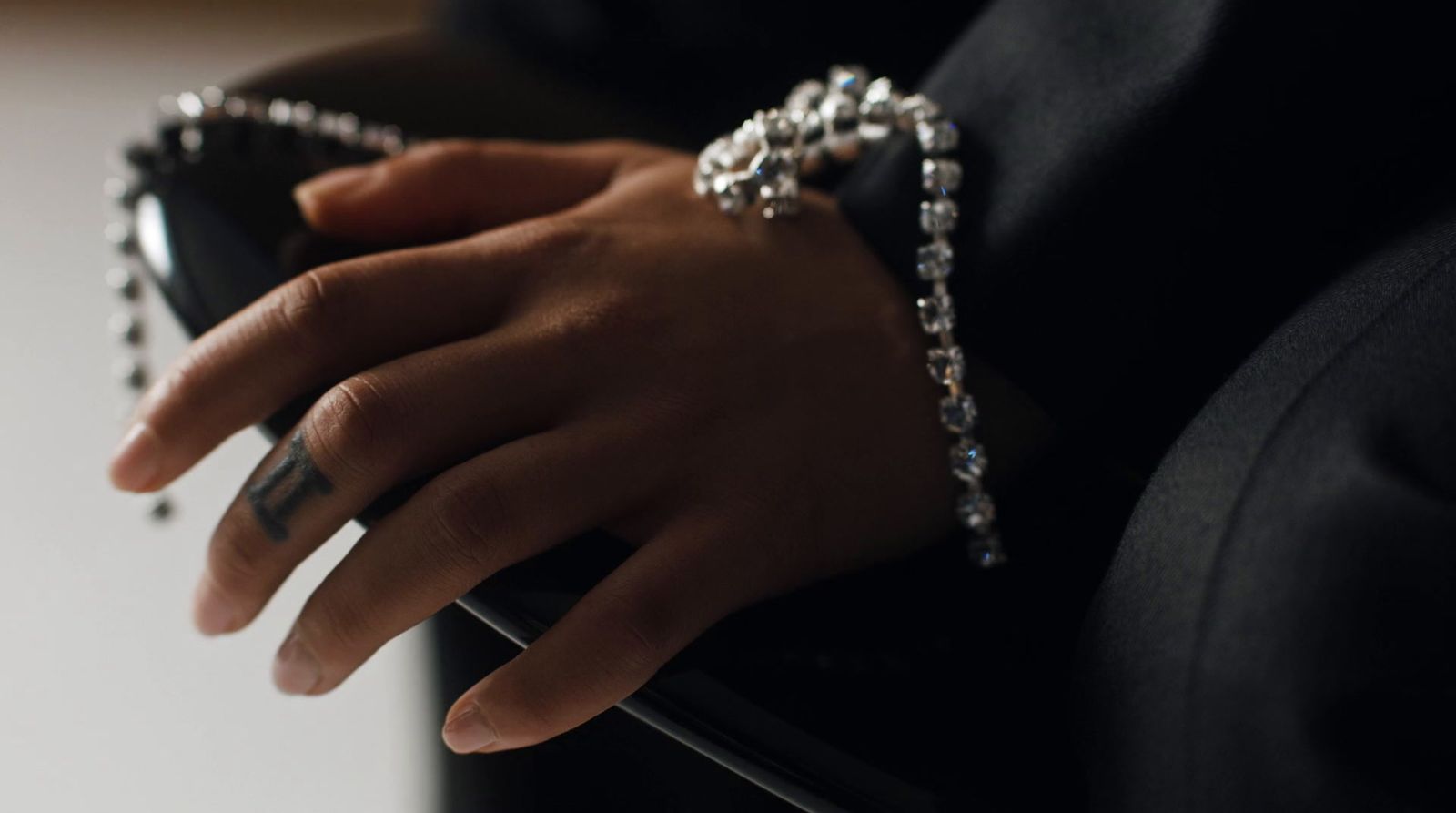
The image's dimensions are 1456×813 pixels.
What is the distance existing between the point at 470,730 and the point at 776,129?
0.30 meters

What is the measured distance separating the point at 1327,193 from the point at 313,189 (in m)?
0.45

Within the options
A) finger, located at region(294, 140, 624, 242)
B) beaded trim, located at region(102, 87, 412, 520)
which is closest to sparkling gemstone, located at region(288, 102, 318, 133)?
beaded trim, located at region(102, 87, 412, 520)

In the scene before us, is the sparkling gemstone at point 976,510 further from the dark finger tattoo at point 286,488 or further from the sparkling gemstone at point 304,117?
the sparkling gemstone at point 304,117

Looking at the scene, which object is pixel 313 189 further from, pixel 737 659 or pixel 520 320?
pixel 737 659

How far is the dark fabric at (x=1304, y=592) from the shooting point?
0.33 meters

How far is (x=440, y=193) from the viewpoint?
586 mm

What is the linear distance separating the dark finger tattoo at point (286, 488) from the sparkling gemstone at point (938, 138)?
0.94 ft

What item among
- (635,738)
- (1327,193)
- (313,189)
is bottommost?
(635,738)

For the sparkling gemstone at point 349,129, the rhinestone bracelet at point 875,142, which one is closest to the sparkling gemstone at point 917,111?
the rhinestone bracelet at point 875,142

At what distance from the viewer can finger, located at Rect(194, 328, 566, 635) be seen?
1.45 ft

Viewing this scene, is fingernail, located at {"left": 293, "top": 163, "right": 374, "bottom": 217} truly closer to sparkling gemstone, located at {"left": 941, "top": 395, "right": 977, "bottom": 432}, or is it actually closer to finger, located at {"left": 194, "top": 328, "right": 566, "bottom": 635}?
finger, located at {"left": 194, "top": 328, "right": 566, "bottom": 635}

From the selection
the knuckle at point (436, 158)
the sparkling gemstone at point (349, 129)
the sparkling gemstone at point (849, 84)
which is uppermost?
the sparkling gemstone at point (349, 129)

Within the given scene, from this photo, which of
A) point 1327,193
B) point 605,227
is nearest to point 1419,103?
point 1327,193

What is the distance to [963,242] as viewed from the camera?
515mm
